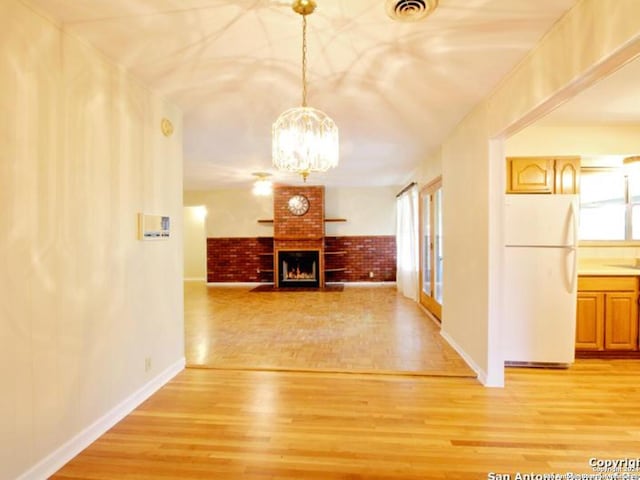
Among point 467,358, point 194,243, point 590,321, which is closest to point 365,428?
point 467,358

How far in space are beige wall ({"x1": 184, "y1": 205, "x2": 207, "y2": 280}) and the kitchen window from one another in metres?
7.87

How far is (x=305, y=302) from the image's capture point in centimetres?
612

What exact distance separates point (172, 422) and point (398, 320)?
3.22m

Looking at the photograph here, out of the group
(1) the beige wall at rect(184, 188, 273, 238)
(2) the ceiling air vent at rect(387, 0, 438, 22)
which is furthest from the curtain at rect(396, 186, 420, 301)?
(2) the ceiling air vent at rect(387, 0, 438, 22)

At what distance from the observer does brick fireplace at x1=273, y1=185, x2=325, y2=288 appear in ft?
25.5

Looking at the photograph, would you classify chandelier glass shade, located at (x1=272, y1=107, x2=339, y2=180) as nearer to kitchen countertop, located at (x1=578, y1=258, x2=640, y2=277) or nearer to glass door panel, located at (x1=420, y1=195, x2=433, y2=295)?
kitchen countertop, located at (x1=578, y1=258, x2=640, y2=277)

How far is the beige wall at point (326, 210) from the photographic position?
8.12m

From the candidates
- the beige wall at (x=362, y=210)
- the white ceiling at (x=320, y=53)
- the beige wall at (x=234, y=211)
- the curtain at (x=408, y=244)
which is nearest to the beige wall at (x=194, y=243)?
the beige wall at (x=234, y=211)

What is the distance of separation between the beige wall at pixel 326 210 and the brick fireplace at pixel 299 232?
1.41ft

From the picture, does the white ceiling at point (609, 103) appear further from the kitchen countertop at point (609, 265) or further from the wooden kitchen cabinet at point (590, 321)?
the wooden kitchen cabinet at point (590, 321)

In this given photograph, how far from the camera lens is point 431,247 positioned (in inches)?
203

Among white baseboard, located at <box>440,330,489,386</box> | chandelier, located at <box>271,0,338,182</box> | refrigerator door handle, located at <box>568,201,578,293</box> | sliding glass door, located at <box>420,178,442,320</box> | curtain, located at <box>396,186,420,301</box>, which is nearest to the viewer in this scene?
chandelier, located at <box>271,0,338,182</box>

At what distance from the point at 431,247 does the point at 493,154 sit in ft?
8.45

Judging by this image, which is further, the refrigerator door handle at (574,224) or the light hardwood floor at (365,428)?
the refrigerator door handle at (574,224)
